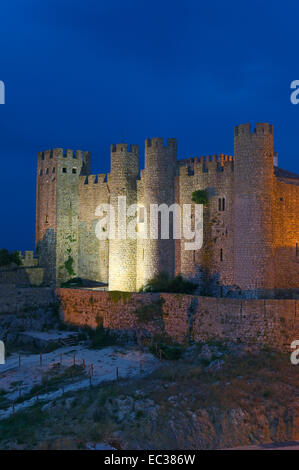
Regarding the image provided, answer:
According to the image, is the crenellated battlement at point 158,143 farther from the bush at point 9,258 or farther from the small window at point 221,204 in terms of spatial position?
the bush at point 9,258

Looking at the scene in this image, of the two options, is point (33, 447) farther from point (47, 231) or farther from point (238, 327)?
point (47, 231)

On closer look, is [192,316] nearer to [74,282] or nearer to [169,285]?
[169,285]

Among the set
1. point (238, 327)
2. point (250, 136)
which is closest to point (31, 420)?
point (238, 327)

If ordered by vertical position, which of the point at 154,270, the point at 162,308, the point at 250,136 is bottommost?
the point at 162,308

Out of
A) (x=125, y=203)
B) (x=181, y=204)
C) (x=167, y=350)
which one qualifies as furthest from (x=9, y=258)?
(x=167, y=350)

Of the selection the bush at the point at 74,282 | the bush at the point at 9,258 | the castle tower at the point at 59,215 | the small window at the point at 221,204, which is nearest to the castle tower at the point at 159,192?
the small window at the point at 221,204

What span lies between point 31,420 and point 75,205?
21.7 meters

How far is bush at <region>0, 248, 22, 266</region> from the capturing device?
1307 inches

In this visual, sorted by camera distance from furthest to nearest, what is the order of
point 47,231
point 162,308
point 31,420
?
point 47,231, point 162,308, point 31,420

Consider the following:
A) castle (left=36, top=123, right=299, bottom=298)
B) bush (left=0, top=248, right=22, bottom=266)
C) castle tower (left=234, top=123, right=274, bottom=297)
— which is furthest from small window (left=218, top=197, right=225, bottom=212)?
bush (left=0, top=248, right=22, bottom=266)

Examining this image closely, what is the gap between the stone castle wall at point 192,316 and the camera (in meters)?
21.3

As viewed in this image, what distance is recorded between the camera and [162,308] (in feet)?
82.2

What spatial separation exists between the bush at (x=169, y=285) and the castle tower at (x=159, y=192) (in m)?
0.37

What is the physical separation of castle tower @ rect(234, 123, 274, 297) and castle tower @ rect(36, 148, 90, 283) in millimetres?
14651
